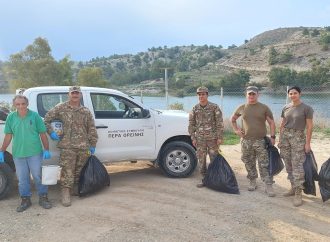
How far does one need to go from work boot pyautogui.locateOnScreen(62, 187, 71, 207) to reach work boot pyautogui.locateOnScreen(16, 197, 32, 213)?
0.50 metres

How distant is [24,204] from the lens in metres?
6.08

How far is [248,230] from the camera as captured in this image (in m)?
5.33

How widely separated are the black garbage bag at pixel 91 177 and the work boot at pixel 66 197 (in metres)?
0.21

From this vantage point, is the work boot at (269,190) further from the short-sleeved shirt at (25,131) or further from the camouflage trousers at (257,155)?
the short-sleeved shirt at (25,131)

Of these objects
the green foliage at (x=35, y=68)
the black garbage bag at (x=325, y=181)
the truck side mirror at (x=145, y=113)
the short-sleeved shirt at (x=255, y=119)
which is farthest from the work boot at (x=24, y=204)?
the green foliage at (x=35, y=68)

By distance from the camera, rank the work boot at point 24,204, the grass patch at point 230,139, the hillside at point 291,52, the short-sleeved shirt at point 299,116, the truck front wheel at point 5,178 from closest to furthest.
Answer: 1. the work boot at point 24,204
2. the short-sleeved shirt at point 299,116
3. the truck front wheel at point 5,178
4. the grass patch at point 230,139
5. the hillside at point 291,52

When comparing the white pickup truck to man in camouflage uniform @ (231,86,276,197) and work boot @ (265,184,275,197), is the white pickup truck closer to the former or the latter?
man in camouflage uniform @ (231,86,276,197)

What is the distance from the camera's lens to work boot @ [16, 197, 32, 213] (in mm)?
6006

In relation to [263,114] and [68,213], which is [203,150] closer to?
[263,114]

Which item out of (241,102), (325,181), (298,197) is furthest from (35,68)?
(325,181)

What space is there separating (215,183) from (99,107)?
241cm

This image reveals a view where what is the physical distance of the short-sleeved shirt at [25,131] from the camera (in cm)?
591

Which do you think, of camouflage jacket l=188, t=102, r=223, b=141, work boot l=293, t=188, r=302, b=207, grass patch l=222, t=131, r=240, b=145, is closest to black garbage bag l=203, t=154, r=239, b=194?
camouflage jacket l=188, t=102, r=223, b=141

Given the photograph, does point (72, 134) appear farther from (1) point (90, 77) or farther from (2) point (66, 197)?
(1) point (90, 77)
